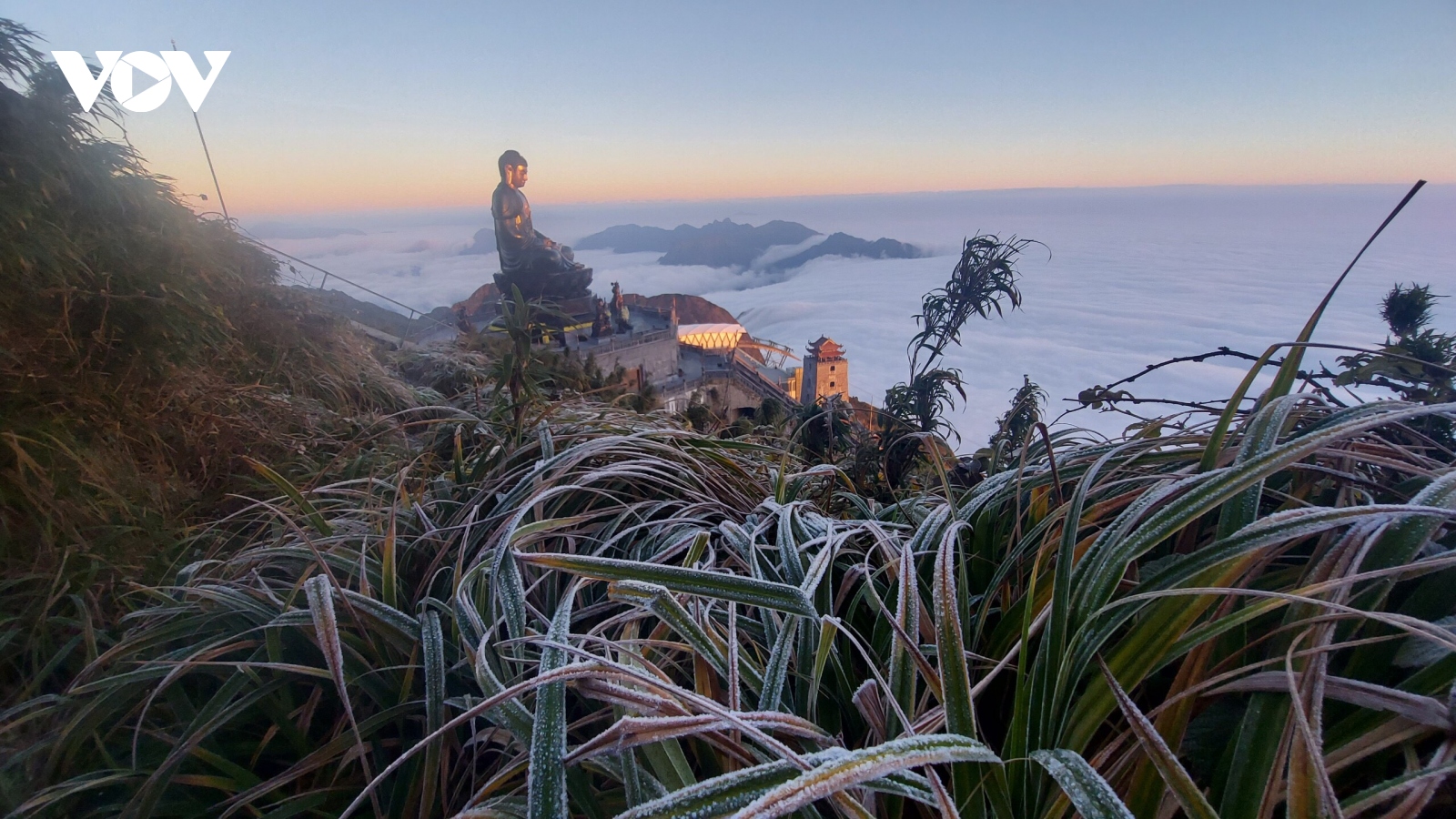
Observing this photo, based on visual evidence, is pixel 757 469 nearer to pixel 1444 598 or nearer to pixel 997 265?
pixel 997 265

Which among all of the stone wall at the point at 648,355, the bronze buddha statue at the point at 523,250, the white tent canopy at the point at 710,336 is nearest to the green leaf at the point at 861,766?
the stone wall at the point at 648,355

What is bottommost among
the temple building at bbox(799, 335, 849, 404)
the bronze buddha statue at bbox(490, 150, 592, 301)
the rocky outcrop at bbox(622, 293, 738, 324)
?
the temple building at bbox(799, 335, 849, 404)

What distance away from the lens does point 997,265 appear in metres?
2.14

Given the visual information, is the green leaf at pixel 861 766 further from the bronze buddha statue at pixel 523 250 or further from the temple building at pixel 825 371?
the bronze buddha statue at pixel 523 250

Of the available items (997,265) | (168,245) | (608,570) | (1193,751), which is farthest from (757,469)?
(168,245)

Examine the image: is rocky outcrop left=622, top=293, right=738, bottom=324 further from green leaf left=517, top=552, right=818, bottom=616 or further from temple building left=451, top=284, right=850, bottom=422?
green leaf left=517, top=552, right=818, bottom=616

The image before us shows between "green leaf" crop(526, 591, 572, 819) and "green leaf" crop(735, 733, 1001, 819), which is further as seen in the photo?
"green leaf" crop(526, 591, 572, 819)

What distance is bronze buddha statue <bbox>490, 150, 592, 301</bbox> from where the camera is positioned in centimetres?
1142

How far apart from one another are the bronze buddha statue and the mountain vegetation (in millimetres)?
9480

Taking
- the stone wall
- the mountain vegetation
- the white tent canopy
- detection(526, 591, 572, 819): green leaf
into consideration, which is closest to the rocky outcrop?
the white tent canopy

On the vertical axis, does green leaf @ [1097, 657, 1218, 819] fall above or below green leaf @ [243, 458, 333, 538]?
above

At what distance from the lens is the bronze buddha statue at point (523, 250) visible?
1142cm

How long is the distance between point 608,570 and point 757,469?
3.96 feet

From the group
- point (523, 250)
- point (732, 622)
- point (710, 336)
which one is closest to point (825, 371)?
point (710, 336)
